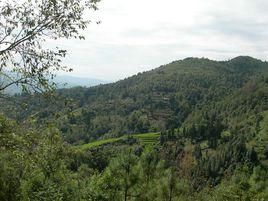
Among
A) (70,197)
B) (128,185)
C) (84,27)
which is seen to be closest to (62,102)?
(84,27)

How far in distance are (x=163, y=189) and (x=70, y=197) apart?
12.9 metres

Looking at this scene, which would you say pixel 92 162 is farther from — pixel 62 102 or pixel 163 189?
pixel 62 102

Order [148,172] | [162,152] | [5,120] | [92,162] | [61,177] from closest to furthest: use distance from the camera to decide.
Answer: [5,120] → [61,177] → [148,172] → [92,162] → [162,152]

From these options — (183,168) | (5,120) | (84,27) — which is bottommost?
(183,168)

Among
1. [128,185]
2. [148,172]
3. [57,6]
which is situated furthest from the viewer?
[148,172]

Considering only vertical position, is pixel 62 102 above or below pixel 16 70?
below

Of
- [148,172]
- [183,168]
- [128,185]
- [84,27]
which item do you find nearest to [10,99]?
[84,27]

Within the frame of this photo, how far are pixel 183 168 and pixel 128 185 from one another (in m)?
94.9

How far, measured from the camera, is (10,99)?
12.9m

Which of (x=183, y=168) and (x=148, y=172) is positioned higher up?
(x=148, y=172)

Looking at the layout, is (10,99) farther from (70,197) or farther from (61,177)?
(70,197)

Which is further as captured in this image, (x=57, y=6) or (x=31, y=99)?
(x=57, y=6)

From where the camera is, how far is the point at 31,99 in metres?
13.1

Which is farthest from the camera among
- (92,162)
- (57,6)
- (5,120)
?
(92,162)
